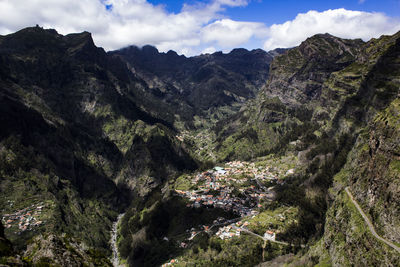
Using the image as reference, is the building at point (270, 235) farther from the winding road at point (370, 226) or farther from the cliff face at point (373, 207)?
the winding road at point (370, 226)

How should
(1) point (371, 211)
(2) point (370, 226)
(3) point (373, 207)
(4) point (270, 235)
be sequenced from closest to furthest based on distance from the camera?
(2) point (370, 226)
(3) point (373, 207)
(1) point (371, 211)
(4) point (270, 235)

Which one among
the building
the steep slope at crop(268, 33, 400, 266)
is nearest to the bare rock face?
the steep slope at crop(268, 33, 400, 266)

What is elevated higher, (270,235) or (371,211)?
(371,211)

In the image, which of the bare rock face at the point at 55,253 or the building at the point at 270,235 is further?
the building at the point at 270,235

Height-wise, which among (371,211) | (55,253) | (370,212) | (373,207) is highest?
(55,253)

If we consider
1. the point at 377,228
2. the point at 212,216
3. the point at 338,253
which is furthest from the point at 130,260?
the point at 377,228

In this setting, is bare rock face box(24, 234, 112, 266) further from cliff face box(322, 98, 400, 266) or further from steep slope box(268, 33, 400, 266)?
steep slope box(268, 33, 400, 266)

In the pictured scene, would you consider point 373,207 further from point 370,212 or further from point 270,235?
point 270,235

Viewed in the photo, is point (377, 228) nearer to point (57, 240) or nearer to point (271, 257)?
point (271, 257)

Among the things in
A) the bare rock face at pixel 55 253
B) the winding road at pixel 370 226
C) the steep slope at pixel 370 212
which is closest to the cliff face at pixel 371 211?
the steep slope at pixel 370 212

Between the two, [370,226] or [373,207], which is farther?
[373,207]

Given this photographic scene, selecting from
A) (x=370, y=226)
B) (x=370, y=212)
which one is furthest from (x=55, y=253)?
(x=370, y=212)
